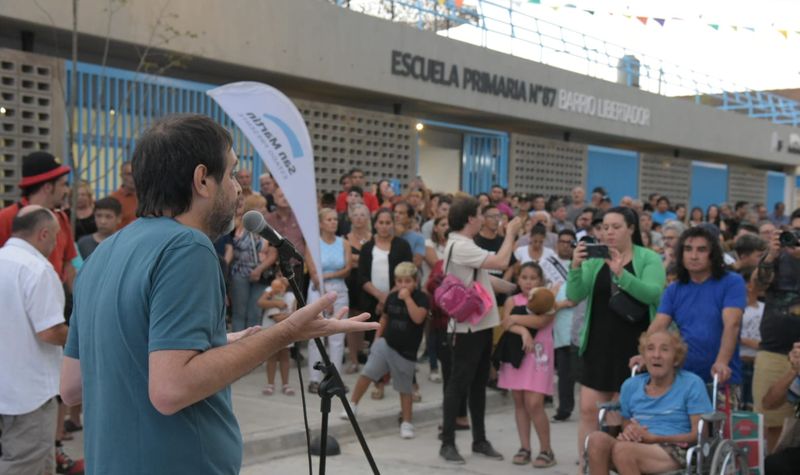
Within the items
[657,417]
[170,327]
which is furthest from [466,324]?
[170,327]

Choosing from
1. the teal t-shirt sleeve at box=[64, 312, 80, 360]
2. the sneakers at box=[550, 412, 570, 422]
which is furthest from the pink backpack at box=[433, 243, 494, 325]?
the teal t-shirt sleeve at box=[64, 312, 80, 360]

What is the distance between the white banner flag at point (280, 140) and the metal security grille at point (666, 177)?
18014 millimetres

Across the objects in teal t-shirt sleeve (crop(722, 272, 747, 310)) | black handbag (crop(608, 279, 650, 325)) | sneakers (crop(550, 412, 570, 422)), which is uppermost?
teal t-shirt sleeve (crop(722, 272, 747, 310))

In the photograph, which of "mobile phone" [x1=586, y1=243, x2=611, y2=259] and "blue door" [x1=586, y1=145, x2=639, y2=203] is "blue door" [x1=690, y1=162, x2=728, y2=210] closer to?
"blue door" [x1=586, y1=145, x2=639, y2=203]

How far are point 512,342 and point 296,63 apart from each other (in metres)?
7.45

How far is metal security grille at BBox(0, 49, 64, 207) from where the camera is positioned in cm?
1067

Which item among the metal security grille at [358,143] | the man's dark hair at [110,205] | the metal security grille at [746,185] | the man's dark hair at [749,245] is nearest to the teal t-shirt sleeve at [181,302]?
the man's dark hair at [110,205]

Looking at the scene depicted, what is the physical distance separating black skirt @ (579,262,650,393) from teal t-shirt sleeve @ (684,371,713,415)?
0.61 meters

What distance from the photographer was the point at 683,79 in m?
24.2

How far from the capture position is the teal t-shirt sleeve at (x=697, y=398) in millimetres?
5426

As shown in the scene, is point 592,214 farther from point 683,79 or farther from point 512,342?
point 683,79

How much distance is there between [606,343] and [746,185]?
81.9ft

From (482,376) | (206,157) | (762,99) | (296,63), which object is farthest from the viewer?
(762,99)

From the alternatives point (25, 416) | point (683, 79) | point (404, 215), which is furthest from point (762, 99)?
point (25, 416)
